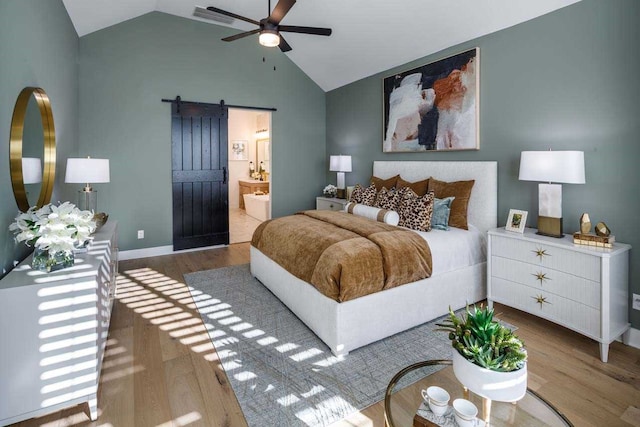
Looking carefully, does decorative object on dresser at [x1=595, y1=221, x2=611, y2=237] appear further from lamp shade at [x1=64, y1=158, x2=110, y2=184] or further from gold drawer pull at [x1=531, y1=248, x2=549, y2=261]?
lamp shade at [x1=64, y1=158, x2=110, y2=184]

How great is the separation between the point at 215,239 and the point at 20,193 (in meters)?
3.27

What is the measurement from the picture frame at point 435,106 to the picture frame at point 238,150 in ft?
18.3

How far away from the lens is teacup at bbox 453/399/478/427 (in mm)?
1132

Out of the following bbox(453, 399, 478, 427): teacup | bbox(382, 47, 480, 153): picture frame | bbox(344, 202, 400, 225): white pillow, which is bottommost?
bbox(453, 399, 478, 427): teacup

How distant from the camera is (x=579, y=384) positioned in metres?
2.04

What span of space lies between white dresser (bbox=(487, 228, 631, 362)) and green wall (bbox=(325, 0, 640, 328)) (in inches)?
12.3

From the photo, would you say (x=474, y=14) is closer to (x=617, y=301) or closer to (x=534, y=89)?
(x=534, y=89)

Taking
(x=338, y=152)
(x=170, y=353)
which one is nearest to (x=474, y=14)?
(x=338, y=152)

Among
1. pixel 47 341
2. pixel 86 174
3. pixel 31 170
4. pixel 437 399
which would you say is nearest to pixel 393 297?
pixel 437 399

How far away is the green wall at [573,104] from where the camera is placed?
2.46m

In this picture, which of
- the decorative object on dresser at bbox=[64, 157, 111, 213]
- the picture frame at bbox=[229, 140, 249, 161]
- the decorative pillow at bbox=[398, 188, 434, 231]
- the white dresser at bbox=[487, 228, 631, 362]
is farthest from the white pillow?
the picture frame at bbox=[229, 140, 249, 161]

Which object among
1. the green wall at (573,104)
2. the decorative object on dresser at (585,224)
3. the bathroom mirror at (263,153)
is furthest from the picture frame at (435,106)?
the bathroom mirror at (263,153)

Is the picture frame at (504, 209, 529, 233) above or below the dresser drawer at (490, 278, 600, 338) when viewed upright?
above

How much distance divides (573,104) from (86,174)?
4.12 metres
